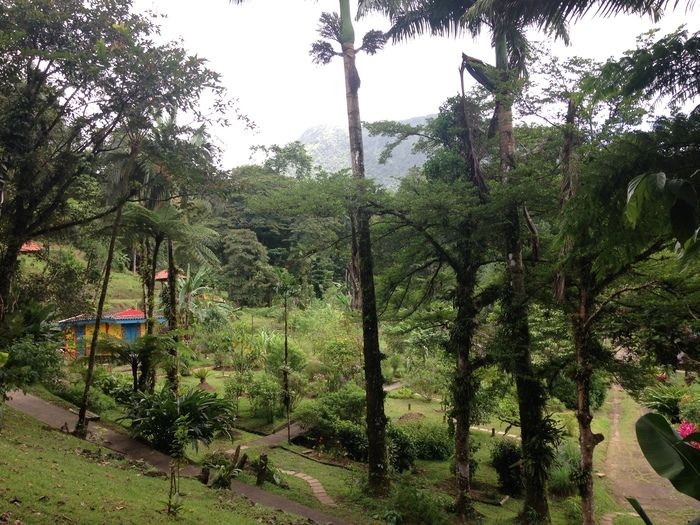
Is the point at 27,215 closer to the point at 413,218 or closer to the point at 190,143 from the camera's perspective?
the point at 190,143

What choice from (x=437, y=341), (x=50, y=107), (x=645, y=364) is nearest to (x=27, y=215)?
(x=50, y=107)

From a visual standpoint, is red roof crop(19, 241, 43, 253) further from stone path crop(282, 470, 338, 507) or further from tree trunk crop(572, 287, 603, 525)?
tree trunk crop(572, 287, 603, 525)

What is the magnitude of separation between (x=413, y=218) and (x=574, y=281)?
3.06 meters

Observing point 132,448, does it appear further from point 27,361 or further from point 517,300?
point 517,300

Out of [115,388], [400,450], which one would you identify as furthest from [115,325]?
[400,450]

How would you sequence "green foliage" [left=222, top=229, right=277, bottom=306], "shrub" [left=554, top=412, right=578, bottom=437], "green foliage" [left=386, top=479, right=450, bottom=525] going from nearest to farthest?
"green foliage" [left=386, top=479, right=450, bottom=525] < "shrub" [left=554, top=412, right=578, bottom=437] < "green foliage" [left=222, top=229, right=277, bottom=306]

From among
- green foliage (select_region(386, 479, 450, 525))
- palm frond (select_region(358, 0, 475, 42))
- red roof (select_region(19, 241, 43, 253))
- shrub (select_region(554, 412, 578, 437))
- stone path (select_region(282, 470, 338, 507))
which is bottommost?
shrub (select_region(554, 412, 578, 437))

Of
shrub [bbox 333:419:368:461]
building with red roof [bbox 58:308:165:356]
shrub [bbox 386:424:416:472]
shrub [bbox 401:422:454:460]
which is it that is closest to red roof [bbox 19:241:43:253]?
building with red roof [bbox 58:308:165:356]

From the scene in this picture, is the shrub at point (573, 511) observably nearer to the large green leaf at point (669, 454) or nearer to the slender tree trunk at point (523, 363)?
the slender tree trunk at point (523, 363)

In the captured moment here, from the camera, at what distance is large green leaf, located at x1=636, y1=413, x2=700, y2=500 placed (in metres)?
1.95

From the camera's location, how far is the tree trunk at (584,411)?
6328mm

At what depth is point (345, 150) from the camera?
461ft

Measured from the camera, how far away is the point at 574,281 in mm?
7473

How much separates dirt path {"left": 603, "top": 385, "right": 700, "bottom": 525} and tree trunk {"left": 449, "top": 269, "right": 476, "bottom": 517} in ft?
11.0
